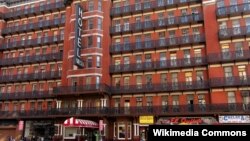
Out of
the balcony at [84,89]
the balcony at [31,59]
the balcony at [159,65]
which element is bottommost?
the balcony at [84,89]

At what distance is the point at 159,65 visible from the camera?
38.1 m

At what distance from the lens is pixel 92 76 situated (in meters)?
38.3

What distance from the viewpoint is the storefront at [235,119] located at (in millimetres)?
30812

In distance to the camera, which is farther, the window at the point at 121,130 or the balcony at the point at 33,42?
the balcony at the point at 33,42

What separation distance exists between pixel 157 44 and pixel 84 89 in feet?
40.9

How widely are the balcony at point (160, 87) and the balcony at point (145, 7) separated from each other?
11.9m

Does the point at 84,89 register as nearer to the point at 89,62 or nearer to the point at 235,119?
the point at 89,62

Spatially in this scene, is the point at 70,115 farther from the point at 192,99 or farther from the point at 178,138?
→ the point at 178,138

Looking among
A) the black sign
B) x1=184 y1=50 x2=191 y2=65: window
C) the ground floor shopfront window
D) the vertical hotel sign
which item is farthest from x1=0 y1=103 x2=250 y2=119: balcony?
the black sign

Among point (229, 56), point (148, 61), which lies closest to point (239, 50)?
point (229, 56)

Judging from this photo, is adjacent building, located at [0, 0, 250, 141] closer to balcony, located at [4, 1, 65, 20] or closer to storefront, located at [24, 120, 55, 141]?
storefront, located at [24, 120, 55, 141]

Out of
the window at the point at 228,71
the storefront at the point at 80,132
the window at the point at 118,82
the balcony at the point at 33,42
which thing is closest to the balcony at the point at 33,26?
the balcony at the point at 33,42

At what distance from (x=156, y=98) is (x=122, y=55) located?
869 centimetres

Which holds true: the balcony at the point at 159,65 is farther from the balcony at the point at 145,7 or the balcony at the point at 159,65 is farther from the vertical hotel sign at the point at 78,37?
the balcony at the point at 145,7
